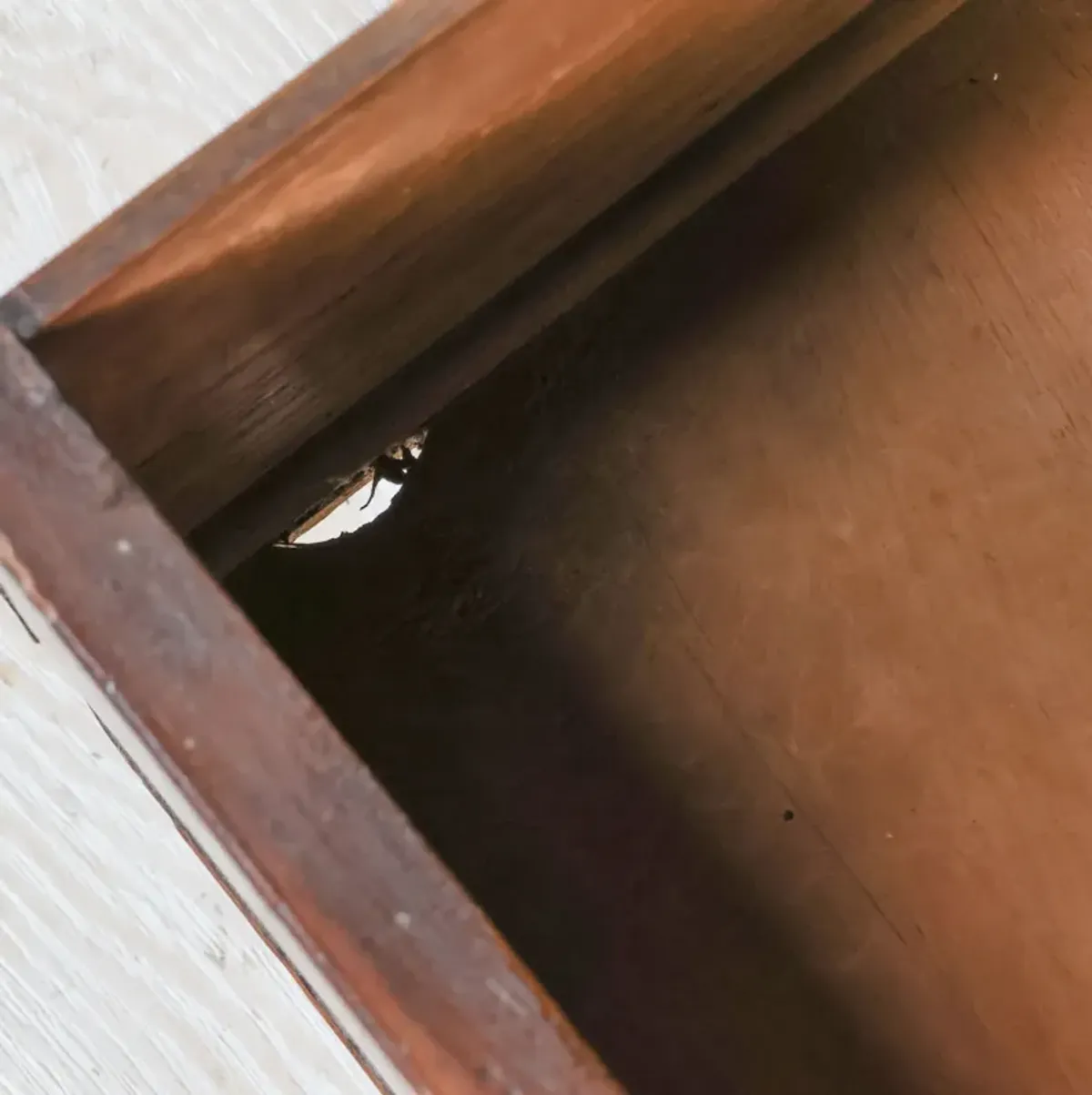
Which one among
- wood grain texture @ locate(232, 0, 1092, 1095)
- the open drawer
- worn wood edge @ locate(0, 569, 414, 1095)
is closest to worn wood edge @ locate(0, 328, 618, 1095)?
worn wood edge @ locate(0, 569, 414, 1095)

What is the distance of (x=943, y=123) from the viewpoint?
67cm

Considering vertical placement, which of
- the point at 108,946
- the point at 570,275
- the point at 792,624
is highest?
the point at 570,275

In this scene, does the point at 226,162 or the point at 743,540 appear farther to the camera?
the point at 743,540

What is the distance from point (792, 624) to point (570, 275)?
0.22 meters

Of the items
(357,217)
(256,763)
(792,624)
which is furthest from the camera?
(792,624)

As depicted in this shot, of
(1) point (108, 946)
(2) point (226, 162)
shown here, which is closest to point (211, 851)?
(1) point (108, 946)

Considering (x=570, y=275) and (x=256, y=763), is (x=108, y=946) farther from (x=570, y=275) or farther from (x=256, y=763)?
(x=570, y=275)

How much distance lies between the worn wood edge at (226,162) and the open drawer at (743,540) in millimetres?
116

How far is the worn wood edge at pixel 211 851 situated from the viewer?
0.97 ft

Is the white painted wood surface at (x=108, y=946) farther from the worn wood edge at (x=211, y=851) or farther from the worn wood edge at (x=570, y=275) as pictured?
the worn wood edge at (x=570, y=275)

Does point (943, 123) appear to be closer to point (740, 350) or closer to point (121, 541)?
point (740, 350)

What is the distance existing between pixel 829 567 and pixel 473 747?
21 centimetres

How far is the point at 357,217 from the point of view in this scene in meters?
0.39

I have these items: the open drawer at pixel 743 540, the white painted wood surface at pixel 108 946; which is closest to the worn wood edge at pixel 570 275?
the open drawer at pixel 743 540
